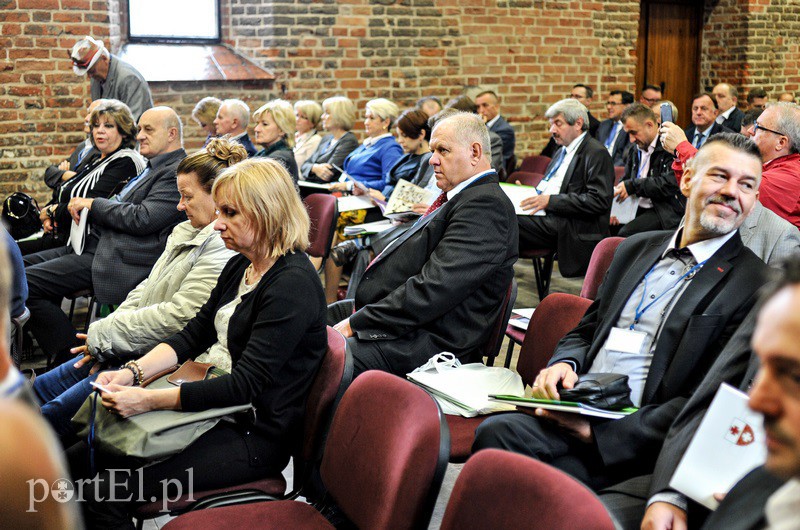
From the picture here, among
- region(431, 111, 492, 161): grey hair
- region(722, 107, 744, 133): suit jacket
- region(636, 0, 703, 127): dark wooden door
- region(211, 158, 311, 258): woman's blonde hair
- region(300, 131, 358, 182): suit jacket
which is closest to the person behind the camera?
region(211, 158, 311, 258): woman's blonde hair

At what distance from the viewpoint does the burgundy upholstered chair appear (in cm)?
177

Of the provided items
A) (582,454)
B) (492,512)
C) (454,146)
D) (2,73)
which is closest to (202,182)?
(454,146)

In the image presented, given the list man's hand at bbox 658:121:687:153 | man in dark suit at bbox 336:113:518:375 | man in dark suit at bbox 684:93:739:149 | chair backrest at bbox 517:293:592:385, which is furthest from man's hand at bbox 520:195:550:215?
man in dark suit at bbox 684:93:739:149

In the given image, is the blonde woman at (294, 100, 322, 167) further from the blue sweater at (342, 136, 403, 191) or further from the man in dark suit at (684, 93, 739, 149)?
the man in dark suit at (684, 93, 739, 149)

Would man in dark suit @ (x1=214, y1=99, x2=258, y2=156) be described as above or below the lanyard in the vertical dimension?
above

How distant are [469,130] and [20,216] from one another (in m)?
3.08

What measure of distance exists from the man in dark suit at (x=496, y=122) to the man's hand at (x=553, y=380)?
5.58 metres

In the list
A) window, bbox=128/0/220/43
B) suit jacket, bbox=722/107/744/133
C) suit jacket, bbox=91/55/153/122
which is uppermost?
window, bbox=128/0/220/43

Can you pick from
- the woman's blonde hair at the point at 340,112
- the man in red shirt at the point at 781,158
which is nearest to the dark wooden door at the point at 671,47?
the woman's blonde hair at the point at 340,112

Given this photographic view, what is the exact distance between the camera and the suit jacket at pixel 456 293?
9.93 feet

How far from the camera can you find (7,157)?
669cm

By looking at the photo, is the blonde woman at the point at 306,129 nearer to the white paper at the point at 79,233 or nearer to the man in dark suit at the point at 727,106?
the white paper at the point at 79,233

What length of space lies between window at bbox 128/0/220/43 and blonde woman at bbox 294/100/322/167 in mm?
1789

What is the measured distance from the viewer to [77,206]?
4375mm
